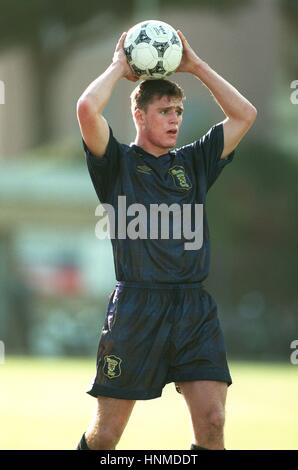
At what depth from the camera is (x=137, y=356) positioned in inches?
265

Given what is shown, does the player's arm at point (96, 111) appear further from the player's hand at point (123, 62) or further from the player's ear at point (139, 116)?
the player's ear at point (139, 116)

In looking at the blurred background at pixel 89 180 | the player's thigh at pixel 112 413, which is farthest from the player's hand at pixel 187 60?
the blurred background at pixel 89 180

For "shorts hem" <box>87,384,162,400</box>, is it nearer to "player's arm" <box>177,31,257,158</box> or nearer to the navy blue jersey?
the navy blue jersey

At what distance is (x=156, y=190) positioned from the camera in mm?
6871

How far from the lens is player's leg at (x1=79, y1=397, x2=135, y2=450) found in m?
6.63

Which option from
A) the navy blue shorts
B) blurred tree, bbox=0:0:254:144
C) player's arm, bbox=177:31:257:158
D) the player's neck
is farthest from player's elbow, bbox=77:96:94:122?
blurred tree, bbox=0:0:254:144

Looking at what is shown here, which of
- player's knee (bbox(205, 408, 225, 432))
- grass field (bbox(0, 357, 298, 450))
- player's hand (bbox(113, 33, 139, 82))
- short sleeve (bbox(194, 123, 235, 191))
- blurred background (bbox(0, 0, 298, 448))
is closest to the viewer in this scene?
player's knee (bbox(205, 408, 225, 432))

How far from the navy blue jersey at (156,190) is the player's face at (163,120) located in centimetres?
12

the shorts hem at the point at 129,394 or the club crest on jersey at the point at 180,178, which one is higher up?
the club crest on jersey at the point at 180,178

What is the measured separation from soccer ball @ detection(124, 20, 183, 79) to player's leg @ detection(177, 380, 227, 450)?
1854 mm

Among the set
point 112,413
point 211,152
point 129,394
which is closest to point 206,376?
point 129,394

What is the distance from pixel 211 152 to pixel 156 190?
0.52 metres

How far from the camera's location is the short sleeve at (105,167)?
6.90 m

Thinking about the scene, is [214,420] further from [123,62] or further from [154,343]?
[123,62]
